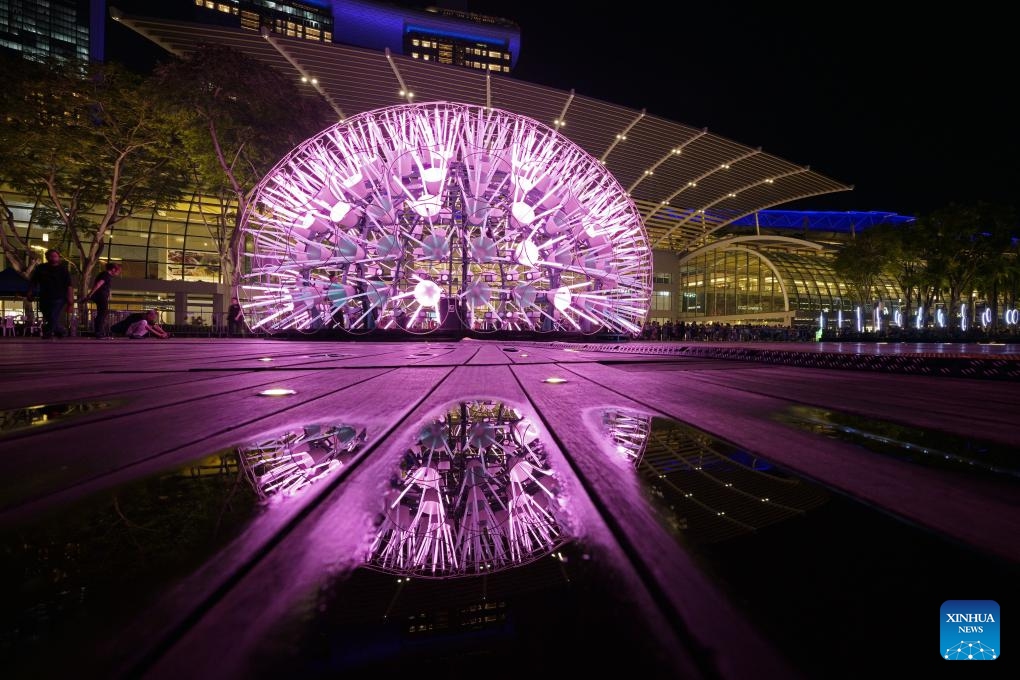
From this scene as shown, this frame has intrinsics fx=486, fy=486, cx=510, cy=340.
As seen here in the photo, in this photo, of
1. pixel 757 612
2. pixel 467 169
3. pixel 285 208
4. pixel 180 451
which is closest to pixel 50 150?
pixel 285 208

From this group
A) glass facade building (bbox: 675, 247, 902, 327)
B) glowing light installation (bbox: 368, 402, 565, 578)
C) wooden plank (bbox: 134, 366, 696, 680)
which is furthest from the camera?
glass facade building (bbox: 675, 247, 902, 327)

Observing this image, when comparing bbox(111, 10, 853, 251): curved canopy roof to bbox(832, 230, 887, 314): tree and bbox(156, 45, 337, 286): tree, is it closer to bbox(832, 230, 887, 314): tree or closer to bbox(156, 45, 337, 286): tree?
bbox(832, 230, 887, 314): tree

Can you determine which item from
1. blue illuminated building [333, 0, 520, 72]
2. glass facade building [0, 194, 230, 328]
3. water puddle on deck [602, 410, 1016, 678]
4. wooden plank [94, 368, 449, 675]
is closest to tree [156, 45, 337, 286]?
wooden plank [94, 368, 449, 675]

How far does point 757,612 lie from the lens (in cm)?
39

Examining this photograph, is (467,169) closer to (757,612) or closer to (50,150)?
(757,612)

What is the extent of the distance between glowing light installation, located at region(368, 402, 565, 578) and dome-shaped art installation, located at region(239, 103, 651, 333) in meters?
9.33

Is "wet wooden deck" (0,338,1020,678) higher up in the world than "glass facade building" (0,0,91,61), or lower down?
lower down

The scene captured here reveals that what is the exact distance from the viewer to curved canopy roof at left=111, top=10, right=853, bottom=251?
24.4 metres

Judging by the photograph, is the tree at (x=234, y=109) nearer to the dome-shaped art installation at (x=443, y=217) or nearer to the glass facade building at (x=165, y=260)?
the dome-shaped art installation at (x=443, y=217)

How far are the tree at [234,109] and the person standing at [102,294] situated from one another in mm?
3167

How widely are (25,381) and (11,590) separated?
113 inches

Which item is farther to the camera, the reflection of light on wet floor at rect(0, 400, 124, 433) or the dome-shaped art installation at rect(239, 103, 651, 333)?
the dome-shaped art installation at rect(239, 103, 651, 333)

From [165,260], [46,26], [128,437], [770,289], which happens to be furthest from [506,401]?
[46,26]

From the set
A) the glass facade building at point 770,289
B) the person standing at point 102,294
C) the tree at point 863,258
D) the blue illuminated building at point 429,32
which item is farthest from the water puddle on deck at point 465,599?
the blue illuminated building at point 429,32
